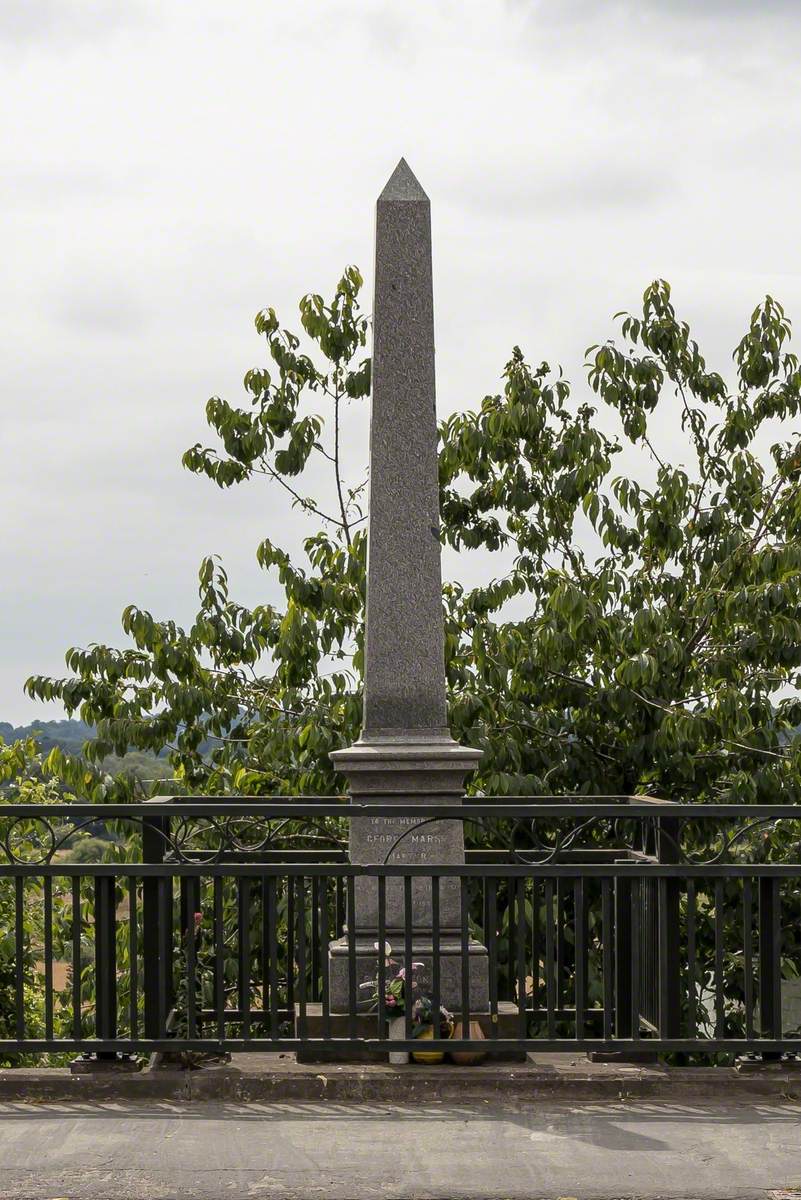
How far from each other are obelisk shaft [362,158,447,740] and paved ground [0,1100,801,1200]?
2411 mm

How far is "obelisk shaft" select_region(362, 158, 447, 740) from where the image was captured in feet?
26.3

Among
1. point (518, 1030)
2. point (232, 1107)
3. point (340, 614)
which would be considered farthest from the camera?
point (340, 614)

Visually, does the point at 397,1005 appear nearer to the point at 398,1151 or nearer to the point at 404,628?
the point at 398,1151

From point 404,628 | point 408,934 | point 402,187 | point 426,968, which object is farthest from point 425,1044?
point 402,187

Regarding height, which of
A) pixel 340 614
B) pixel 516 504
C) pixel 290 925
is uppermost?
pixel 516 504

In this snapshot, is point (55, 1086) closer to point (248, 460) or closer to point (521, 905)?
point (521, 905)

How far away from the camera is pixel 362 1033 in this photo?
6977 millimetres

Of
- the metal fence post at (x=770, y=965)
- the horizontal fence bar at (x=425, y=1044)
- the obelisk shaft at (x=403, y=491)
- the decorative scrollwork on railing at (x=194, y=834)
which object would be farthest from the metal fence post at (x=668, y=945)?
the decorative scrollwork on railing at (x=194, y=834)

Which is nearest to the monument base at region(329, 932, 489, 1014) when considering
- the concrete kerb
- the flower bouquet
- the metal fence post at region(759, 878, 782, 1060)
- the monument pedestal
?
the monument pedestal

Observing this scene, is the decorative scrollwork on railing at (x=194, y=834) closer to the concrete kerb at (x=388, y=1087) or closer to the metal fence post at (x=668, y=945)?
the concrete kerb at (x=388, y=1087)

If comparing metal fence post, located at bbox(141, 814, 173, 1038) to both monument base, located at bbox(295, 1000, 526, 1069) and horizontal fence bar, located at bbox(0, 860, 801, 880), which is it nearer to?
horizontal fence bar, located at bbox(0, 860, 801, 880)

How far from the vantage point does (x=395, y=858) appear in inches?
301

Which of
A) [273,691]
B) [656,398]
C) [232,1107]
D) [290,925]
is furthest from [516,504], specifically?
[232,1107]

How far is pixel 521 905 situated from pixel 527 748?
211 inches
